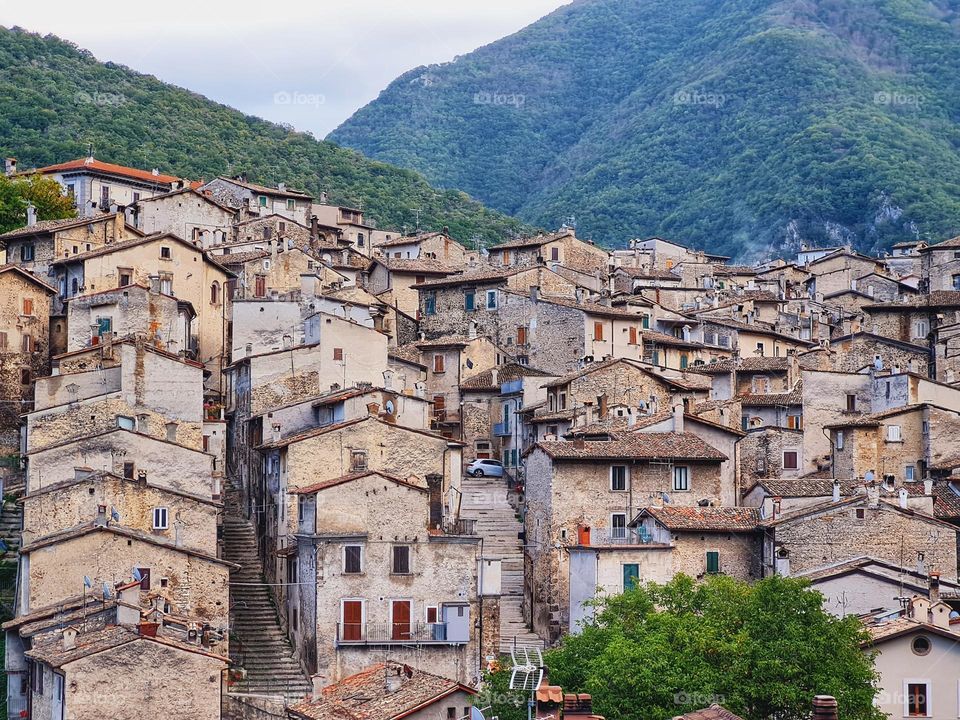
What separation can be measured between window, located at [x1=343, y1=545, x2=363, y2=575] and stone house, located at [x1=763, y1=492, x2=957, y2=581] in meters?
13.0

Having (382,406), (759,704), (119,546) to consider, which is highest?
(382,406)

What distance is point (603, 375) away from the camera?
7269 cm

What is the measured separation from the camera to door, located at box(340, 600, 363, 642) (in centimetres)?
5481

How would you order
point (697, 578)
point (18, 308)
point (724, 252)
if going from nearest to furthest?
point (697, 578) → point (18, 308) → point (724, 252)

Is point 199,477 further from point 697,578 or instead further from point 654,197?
point 654,197

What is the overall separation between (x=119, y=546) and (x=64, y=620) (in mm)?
3431

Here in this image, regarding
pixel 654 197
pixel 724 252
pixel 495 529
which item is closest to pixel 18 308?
pixel 495 529

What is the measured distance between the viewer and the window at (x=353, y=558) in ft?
182

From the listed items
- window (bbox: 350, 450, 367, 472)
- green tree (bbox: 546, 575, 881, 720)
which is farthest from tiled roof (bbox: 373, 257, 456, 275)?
green tree (bbox: 546, 575, 881, 720)

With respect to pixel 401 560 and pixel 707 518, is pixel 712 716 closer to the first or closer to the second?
pixel 401 560

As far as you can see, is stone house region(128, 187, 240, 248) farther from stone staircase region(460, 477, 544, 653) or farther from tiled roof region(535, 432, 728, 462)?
tiled roof region(535, 432, 728, 462)

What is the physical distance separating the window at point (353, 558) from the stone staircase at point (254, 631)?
138 inches

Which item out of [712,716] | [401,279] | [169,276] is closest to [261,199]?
[401,279]

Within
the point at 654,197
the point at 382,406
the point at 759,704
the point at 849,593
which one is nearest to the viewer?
the point at 759,704
